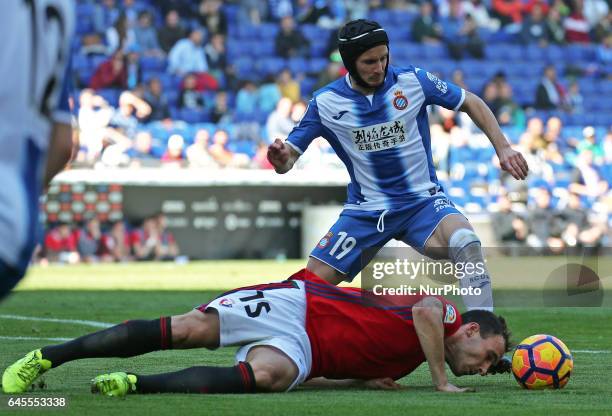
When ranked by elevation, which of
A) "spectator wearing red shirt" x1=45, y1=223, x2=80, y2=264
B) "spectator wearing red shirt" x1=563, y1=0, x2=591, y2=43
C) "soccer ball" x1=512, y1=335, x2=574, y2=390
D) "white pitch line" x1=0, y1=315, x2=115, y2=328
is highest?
"spectator wearing red shirt" x1=563, y1=0, x2=591, y2=43

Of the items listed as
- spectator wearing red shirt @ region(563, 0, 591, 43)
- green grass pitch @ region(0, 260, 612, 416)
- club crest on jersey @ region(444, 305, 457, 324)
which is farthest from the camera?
spectator wearing red shirt @ region(563, 0, 591, 43)

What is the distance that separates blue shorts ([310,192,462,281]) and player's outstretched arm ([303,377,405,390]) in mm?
1485

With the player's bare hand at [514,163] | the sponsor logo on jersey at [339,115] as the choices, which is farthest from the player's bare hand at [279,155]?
the player's bare hand at [514,163]

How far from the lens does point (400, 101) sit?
8.45 metres

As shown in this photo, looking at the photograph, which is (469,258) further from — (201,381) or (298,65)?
(298,65)

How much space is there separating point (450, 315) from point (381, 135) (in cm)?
221

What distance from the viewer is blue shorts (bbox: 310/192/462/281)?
8328mm

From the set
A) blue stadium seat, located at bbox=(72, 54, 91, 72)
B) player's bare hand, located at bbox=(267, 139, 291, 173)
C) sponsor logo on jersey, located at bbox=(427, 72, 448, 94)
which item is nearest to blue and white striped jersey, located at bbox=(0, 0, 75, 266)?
player's bare hand, located at bbox=(267, 139, 291, 173)

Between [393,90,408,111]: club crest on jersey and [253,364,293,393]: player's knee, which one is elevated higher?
[393,90,408,111]: club crest on jersey

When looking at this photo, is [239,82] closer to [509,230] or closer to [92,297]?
[509,230]

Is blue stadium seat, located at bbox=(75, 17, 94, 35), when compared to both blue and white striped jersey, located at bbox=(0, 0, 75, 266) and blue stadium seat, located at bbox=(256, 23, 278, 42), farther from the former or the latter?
blue and white striped jersey, located at bbox=(0, 0, 75, 266)

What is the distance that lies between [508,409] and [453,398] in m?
0.46

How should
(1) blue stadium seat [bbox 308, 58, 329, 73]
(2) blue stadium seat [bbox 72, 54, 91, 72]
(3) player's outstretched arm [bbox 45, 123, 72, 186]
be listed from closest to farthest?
(3) player's outstretched arm [bbox 45, 123, 72, 186]
(2) blue stadium seat [bbox 72, 54, 91, 72]
(1) blue stadium seat [bbox 308, 58, 329, 73]

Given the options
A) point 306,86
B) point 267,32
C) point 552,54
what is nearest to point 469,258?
point 306,86
